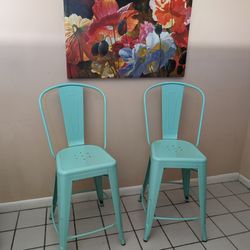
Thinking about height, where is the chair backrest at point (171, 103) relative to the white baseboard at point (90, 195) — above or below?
above

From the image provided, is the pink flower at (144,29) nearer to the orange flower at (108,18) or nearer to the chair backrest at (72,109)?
the orange flower at (108,18)

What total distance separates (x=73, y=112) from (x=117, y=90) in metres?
0.39

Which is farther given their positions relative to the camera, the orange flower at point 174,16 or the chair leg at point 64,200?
the orange flower at point 174,16

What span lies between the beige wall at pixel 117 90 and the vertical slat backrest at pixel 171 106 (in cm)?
15

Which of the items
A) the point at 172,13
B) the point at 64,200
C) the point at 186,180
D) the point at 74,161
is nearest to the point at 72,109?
the point at 74,161

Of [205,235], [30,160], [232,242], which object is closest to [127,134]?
[30,160]

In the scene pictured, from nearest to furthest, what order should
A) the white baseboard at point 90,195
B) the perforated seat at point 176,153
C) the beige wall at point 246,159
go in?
1. the perforated seat at point 176,153
2. the white baseboard at point 90,195
3. the beige wall at point 246,159

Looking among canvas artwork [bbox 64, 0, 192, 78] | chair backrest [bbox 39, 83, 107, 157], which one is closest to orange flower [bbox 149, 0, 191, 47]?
canvas artwork [bbox 64, 0, 192, 78]

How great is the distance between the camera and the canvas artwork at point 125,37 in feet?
5.21

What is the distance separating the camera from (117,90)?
6.01 feet

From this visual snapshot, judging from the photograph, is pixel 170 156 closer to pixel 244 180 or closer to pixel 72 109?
pixel 72 109

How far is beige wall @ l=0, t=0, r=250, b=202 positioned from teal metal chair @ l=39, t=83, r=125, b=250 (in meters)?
0.17

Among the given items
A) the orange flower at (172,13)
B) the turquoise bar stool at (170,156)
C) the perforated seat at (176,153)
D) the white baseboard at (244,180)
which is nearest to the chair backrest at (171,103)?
the turquoise bar stool at (170,156)

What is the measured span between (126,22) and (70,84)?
577 millimetres
